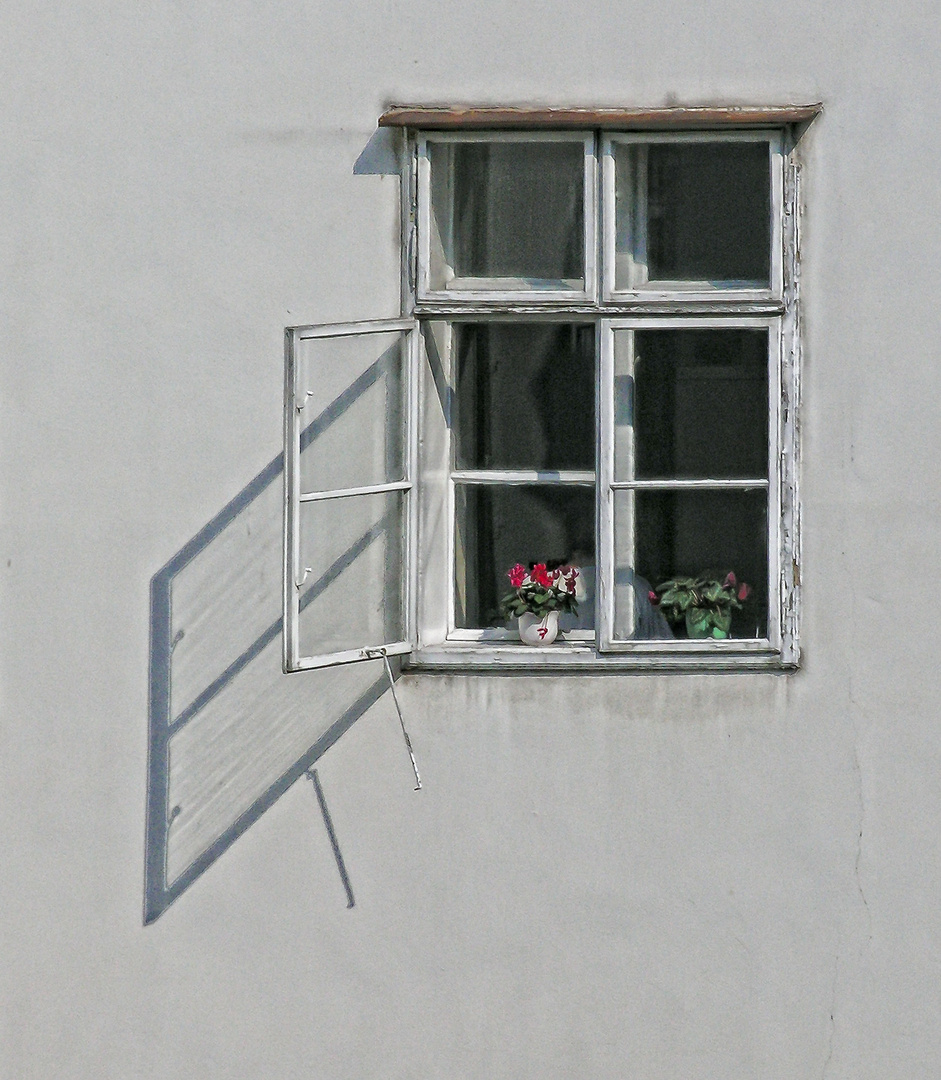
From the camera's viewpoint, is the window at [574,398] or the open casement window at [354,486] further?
the window at [574,398]

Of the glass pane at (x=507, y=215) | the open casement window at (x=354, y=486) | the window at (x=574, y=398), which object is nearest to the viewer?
the open casement window at (x=354, y=486)

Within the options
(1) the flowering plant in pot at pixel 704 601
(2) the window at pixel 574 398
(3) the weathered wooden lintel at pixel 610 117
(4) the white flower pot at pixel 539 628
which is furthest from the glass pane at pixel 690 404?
(3) the weathered wooden lintel at pixel 610 117

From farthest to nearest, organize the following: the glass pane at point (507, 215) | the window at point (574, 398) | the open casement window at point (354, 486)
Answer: the glass pane at point (507, 215), the window at point (574, 398), the open casement window at point (354, 486)

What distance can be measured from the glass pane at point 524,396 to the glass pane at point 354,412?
0.82 feet

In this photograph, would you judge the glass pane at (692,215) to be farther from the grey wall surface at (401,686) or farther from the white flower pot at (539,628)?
the white flower pot at (539,628)

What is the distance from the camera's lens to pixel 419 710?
3682 mm

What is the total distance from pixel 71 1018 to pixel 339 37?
252 centimetres

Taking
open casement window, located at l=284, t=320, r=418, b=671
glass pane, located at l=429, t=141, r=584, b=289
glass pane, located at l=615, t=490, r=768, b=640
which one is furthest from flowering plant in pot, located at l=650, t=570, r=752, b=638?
glass pane, located at l=429, t=141, r=584, b=289

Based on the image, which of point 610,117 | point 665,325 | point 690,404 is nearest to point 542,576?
point 690,404

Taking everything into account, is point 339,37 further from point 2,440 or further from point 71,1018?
point 71,1018

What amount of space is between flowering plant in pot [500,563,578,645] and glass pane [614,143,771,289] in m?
0.75

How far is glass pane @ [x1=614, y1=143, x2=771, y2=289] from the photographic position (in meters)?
3.72

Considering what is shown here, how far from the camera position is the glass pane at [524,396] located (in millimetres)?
3795

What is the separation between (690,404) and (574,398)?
0.97 feet
